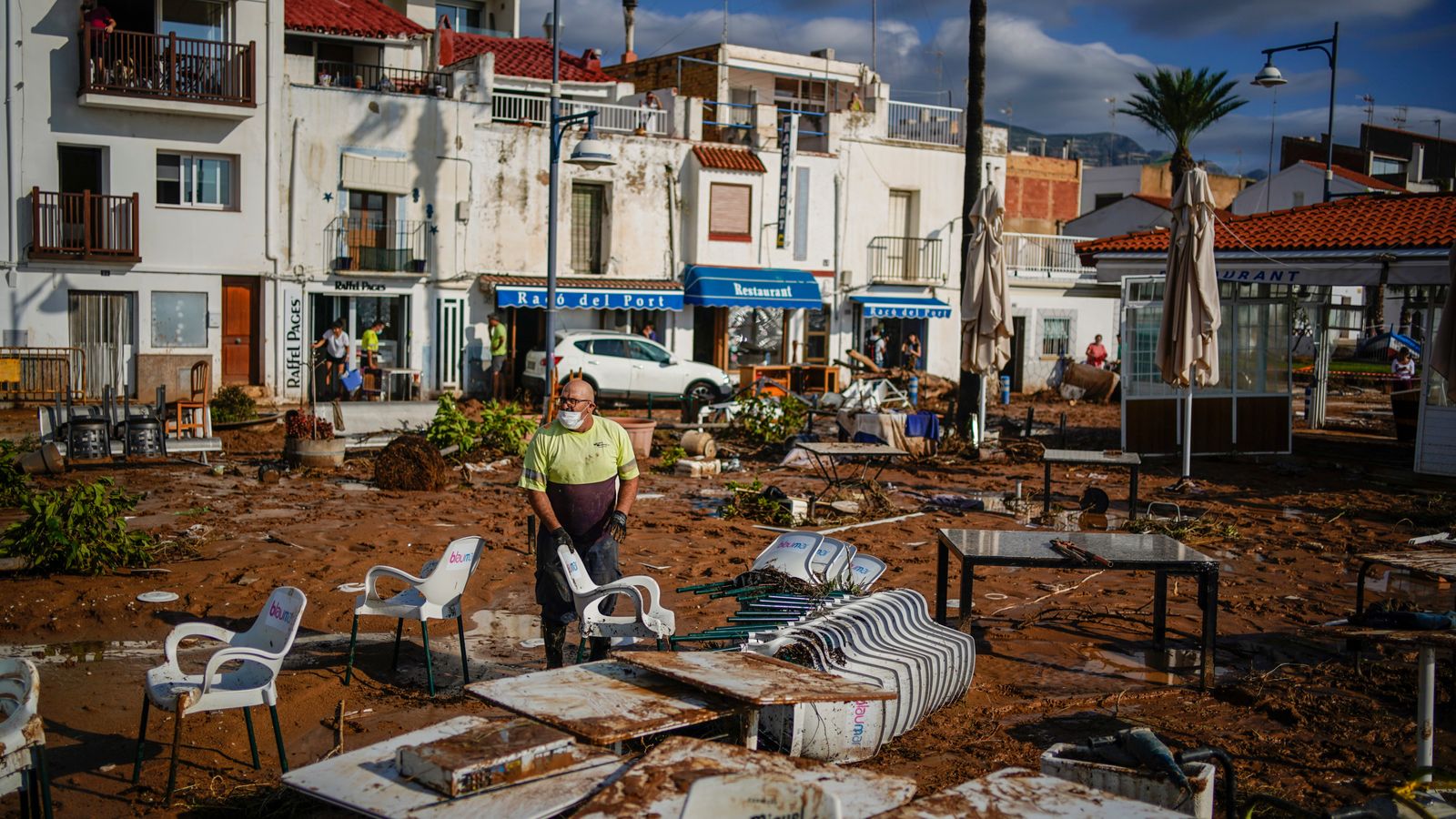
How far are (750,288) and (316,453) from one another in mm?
15589

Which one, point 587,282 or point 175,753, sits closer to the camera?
point 175,753

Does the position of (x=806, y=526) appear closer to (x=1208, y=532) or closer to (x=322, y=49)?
(x=1208, y=532)

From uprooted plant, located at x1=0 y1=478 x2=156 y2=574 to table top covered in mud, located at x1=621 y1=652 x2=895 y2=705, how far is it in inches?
237

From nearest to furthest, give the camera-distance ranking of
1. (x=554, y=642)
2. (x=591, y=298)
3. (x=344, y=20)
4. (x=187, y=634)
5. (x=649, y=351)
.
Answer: (x=187, y=634)
(x=554, y=642)
(x=649, y=351)
(x=591, y=298)
(x=344, y=20)

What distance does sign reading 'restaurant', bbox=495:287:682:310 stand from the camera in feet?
86.7

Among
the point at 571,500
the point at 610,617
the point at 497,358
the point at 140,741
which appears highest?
the point at 497,358

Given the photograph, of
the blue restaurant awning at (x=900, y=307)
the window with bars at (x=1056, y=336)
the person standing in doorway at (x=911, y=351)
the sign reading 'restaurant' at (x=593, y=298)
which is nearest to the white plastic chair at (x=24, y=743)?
the sign reading 'restaurant' at (x=593, y=298)

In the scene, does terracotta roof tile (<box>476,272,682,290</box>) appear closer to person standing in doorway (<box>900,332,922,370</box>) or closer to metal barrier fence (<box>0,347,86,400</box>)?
person standing in doorway (<box>900,332,922,370</box>)

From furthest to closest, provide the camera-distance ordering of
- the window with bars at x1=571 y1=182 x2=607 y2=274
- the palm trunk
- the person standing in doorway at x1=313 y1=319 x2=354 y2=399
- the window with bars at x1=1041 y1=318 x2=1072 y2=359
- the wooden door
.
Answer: the window with bars at x1=1041 y1=318 x2=1072 y2=359
the window with bars at x1=571 y1=182 x2=607 y2=274
the wooden door
the person standing in doorway at x1=313 y1=319 x2=354 y2=399
the palm trunk

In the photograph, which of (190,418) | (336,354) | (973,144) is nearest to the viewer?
(190,418)

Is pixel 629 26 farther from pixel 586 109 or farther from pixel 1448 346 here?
pixel 1448 346

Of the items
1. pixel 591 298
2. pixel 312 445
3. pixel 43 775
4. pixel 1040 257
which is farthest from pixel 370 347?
pixel 43 775

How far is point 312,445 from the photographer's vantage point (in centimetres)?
1519

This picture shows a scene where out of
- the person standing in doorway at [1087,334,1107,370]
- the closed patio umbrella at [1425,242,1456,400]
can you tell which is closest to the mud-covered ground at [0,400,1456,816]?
the closed patio umbrella at [1425,242,1456,400]
